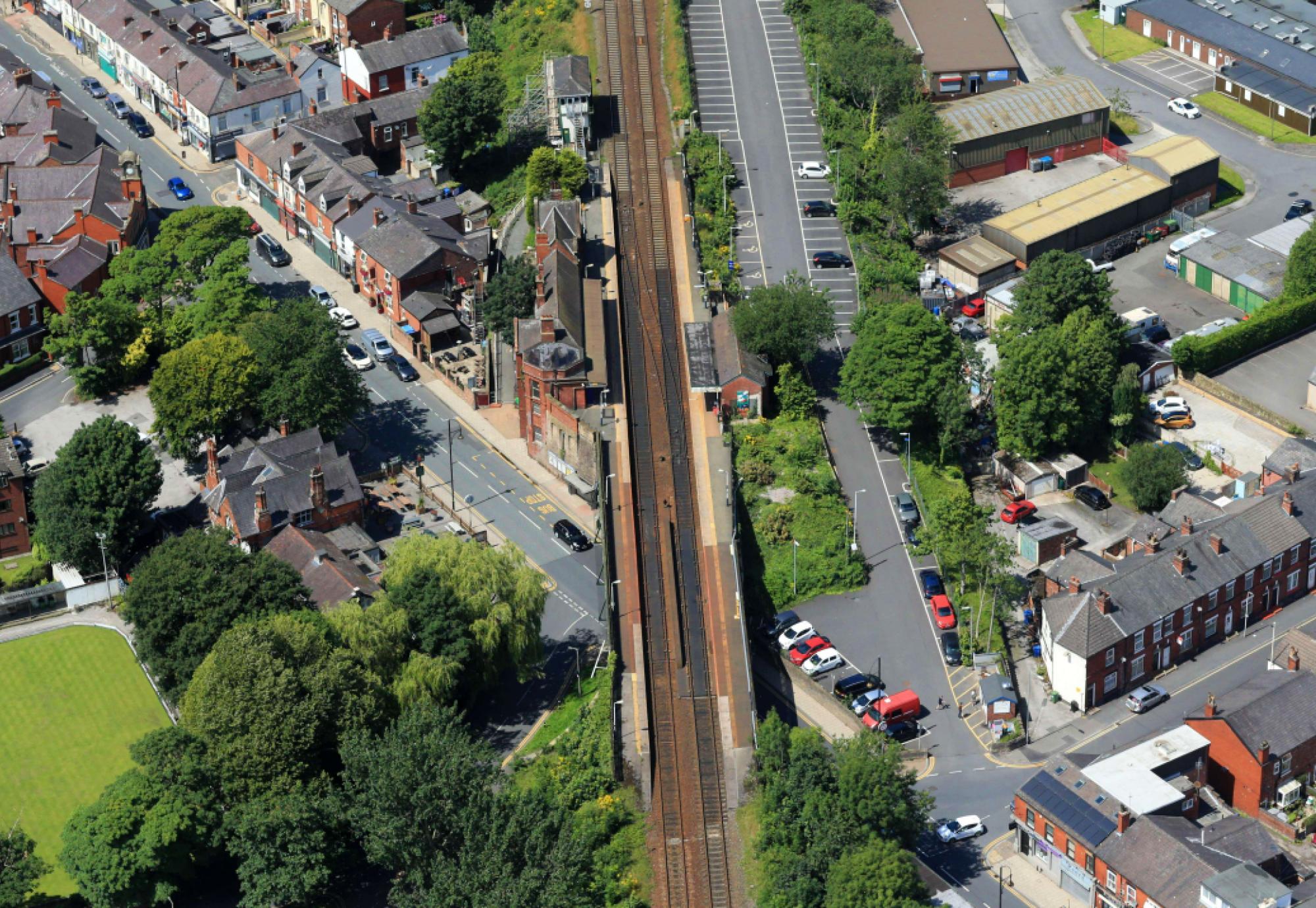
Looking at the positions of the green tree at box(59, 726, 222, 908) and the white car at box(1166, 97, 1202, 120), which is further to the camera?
the white car at box(1166, 97, 1202, 120)

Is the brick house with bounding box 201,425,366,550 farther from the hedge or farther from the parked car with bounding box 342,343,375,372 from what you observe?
the hedge

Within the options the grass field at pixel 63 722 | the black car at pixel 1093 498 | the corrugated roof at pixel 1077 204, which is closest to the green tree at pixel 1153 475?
the black car at pixel 1093 498

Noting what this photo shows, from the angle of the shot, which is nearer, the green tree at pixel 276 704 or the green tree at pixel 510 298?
the green tree at pixel 276 704

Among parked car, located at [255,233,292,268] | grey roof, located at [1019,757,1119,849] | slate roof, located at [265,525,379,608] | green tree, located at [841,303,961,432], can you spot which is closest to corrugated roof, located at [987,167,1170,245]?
green tree, located at [841,303,961,432]

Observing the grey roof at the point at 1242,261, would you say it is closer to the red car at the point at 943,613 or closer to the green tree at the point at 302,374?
the red car at the point at 943,613

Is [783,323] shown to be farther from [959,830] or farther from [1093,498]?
[959,830]

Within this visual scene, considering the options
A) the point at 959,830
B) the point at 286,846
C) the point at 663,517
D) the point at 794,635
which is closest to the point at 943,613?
the point at 794,635

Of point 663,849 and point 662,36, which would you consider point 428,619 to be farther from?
point 662,36
